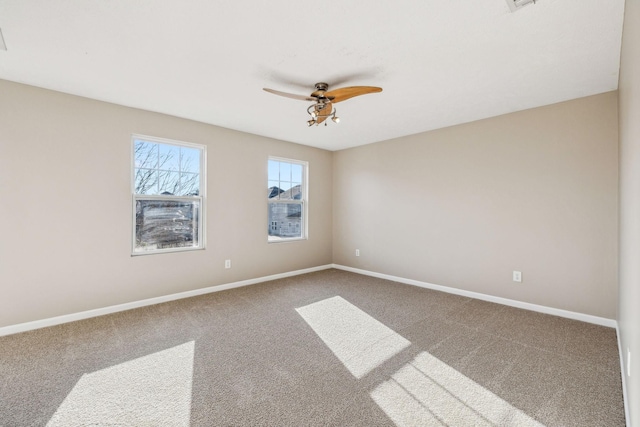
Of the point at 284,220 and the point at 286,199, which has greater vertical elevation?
the point at 286,199

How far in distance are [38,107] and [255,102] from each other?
213cm

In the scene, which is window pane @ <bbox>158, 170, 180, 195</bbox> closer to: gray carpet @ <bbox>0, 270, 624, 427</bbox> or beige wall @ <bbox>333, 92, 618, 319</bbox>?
gray carpet @ <bbox>0, 270, 624, 427</bbox>

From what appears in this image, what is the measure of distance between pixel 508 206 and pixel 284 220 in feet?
11.0

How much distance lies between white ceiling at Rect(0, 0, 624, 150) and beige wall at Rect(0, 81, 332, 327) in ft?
1.00

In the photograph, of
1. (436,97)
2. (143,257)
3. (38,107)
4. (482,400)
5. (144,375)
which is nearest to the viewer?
(482,400)

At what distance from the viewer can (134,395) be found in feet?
6.22

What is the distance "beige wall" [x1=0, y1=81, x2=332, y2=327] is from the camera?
2820 millimetres

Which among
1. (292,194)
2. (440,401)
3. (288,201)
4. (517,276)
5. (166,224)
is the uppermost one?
(292,194)

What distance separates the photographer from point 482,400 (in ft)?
6.06

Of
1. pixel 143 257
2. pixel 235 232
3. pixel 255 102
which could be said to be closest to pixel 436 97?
pixel 255 102

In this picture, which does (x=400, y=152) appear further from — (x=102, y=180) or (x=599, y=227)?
(x=102, y=180)

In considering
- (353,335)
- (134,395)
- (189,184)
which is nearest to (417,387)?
(353,335)

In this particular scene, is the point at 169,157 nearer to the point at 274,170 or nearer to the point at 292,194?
the point at 274,170

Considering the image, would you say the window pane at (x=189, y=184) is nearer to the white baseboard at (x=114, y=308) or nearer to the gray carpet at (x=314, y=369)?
the white baseboard at (x=114, y=308)
